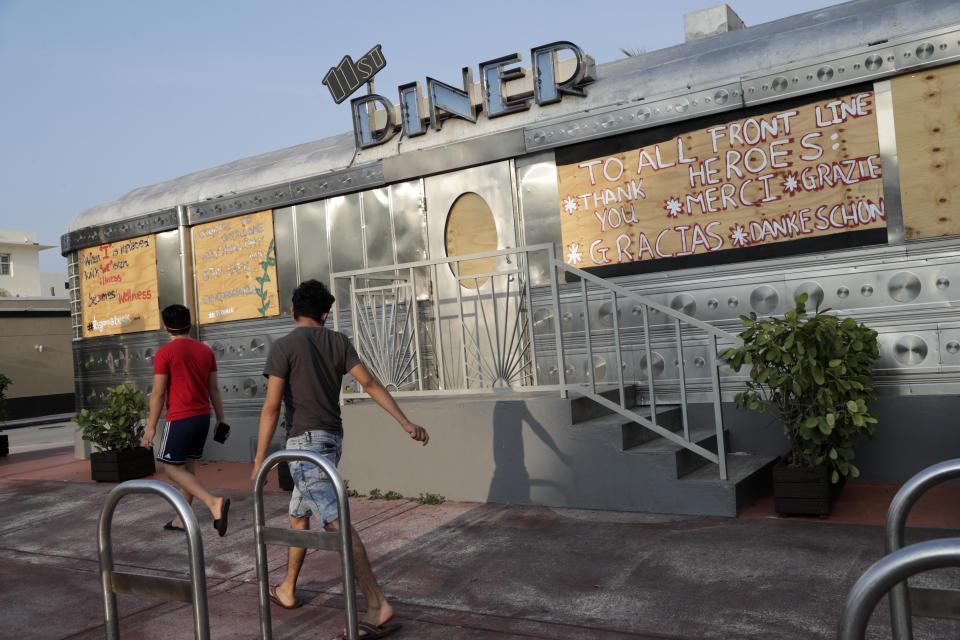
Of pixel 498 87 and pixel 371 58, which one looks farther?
pixel 371 58

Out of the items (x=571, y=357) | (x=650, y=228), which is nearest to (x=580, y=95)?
(x=650, y=228)

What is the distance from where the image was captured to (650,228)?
6910 millimetres

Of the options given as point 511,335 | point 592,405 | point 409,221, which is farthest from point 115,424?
point 592,405

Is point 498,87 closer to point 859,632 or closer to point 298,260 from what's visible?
point 298,260

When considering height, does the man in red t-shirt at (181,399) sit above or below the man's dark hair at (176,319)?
below

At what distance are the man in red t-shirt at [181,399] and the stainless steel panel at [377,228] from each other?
301 cm

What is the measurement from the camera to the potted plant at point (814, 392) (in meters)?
5.20

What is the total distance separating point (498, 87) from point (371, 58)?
6.22 feet

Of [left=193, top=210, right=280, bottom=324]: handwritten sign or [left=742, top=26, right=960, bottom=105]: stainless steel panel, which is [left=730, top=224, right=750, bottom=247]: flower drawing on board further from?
[left=193, top=210, right=280, bottom=324]: handwritten sign

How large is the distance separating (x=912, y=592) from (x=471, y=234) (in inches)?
249

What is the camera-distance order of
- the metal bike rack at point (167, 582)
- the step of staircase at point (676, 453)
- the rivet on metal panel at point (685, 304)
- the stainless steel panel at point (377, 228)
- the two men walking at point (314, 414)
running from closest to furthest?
the metal bike rack at point (167, 582) → the two men walking at point (314, 414) → the step of staircase at point (676, 453) → the rivet on metal panel at point (685, 304) → the stainless steel panel at point (377, 228)

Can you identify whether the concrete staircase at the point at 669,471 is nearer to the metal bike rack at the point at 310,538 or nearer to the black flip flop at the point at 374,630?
the black flip flop at the point at 374,630

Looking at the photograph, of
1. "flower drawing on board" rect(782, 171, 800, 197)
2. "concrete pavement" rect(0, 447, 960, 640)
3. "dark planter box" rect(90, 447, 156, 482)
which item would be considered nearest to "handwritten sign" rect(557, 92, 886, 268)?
"flower drawing on board" rect(782, 171, 800, 197)

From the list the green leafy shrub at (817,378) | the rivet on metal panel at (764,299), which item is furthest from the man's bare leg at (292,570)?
the rivet on metal panel at (764,299)
